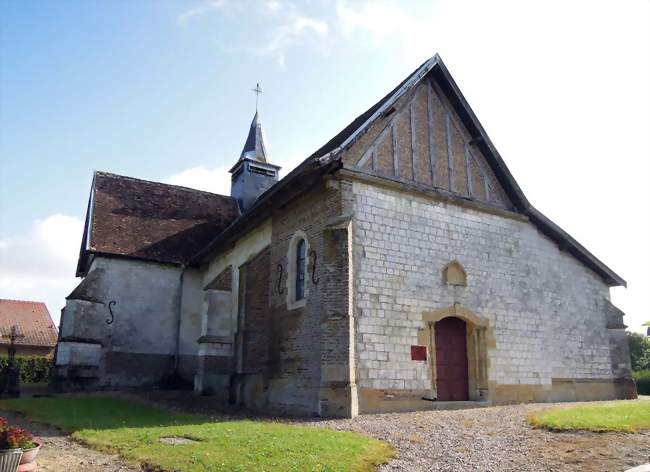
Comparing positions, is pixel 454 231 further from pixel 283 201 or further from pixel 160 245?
pixel 160 245

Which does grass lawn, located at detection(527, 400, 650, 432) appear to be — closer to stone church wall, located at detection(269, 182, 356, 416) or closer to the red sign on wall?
the red sign on wall

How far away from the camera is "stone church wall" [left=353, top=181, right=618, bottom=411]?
1314 cm

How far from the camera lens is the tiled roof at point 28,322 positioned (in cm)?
3705

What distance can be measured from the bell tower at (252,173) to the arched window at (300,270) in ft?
45.7

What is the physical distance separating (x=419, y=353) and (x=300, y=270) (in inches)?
157

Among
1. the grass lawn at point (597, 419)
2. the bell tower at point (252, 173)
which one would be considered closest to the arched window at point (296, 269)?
the grass lawn at point (597, 419)

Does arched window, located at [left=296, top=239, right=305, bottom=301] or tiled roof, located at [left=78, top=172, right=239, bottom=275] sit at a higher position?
tiled roof, located at [left=78, top=172, right=239, bottom=275]

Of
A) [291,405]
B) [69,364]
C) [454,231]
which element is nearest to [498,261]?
[454,231]

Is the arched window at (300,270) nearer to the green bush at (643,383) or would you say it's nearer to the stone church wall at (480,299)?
the stone church wall at (480,299)

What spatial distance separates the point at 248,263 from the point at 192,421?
22.1ft

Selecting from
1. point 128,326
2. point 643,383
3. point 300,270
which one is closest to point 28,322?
point 128,326

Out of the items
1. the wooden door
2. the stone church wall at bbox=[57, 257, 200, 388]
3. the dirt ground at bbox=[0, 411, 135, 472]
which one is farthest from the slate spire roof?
the dirt ground at bbox=[0, 411, 135, 472]

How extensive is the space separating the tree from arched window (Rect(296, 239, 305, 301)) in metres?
21.7

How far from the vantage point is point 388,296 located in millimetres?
13516
